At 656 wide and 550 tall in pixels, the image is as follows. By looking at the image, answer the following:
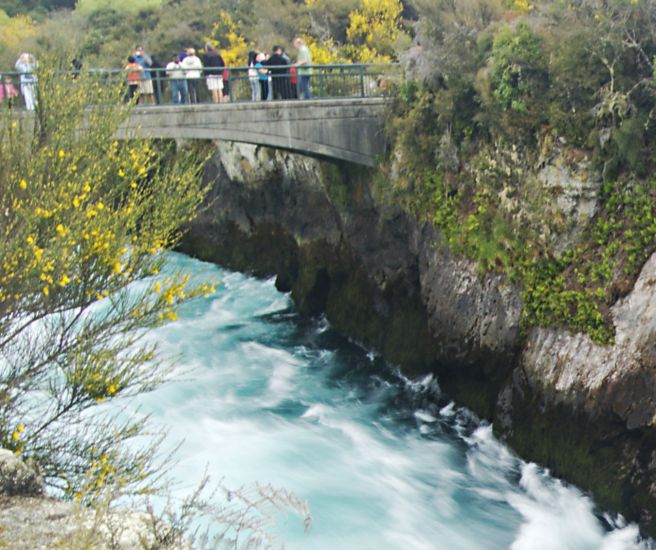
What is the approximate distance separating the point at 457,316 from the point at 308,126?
255 inches

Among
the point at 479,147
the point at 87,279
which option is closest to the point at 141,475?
the point at 87,279

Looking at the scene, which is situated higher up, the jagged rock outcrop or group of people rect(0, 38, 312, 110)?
group of people rect(0, 38, 312, 110)

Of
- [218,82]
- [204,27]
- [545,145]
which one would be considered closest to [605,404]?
[545,145]

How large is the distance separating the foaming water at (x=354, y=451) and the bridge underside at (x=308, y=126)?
16.2 ft

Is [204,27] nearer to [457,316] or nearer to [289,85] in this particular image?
A: [289,85]

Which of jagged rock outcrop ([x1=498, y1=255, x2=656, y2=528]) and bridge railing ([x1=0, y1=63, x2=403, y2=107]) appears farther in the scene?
bridge railing ([x1=0, y1=63, x2=403, y2=107])

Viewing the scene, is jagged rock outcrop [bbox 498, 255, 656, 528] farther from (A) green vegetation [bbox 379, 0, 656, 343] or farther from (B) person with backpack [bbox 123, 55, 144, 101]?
(B) person with backpack [bbox 123, 55, 144, 101]

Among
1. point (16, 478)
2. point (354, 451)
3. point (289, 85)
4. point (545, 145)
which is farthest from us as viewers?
point (289, 85)

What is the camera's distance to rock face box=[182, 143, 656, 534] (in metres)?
14.9

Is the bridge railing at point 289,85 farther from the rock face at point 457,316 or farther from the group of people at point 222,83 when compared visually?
the rock face at point 457,316

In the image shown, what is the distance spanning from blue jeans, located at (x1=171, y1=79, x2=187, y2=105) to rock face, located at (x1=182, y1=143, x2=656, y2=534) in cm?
377

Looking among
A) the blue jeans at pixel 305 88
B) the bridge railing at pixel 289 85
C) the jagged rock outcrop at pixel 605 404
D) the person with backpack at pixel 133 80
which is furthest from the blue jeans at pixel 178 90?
the jagged rock outcrop at pixel 605 404

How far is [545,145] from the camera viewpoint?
681 inches

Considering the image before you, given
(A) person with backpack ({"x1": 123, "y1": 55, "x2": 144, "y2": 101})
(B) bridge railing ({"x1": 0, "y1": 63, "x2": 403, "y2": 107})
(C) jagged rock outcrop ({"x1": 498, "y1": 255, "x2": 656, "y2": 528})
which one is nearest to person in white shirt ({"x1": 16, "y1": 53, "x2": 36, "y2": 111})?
(B) bridge railing ({"x1": 0, "y1": 63, "x2": 403, "y2": 107})
